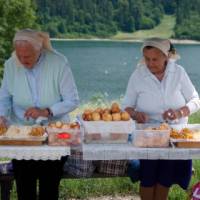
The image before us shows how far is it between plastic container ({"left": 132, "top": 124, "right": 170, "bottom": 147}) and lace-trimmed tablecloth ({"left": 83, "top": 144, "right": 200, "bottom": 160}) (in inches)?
2.2

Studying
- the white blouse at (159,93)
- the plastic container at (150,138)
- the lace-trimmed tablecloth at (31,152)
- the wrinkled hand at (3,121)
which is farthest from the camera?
the white blouse at (159,93)

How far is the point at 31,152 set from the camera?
3.19m

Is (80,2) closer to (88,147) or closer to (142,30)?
(142,30)

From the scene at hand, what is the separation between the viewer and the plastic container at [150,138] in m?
3.28

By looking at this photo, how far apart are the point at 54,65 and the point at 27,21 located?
24867 mm

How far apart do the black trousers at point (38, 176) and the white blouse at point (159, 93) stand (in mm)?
717

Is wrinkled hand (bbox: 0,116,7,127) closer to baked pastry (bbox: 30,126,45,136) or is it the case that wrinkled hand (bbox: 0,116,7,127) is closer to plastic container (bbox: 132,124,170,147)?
baked pastry (bbox: 30,126,45,136)

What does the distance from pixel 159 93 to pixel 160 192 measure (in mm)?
700

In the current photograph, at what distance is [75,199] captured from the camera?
484cm

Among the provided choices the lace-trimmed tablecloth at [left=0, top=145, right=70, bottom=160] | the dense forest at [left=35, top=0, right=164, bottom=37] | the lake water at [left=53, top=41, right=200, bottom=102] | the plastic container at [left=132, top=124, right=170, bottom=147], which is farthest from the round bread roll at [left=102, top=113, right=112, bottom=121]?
the lake water at [left=53, top=41, right=200, bottom=102]

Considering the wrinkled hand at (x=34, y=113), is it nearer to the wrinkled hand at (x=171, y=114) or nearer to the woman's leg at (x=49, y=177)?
the woman's leg at (x=49, y=177)

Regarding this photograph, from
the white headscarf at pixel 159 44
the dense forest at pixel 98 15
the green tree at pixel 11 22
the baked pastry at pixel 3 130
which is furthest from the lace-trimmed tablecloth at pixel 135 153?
the green tree at pixel 11 22

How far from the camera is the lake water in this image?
16.5 meters

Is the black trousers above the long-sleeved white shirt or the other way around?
the other way around
